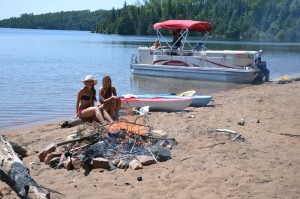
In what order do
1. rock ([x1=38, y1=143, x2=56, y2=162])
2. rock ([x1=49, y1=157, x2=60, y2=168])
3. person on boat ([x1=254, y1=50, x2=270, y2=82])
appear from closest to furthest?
rock ([x1=49, y1=157, x2=60, y2=168])
rock ([x1=38, y1=143, x2=56, y2=162])
person on boat ([x1=254, y1=50, x2=270, y2=82])

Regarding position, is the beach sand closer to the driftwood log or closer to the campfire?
the campfire

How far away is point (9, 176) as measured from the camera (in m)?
4.46

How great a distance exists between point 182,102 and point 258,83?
9.56 metres

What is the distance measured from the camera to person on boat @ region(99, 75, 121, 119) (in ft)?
27.1

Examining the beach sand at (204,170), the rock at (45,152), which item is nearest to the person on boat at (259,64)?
the beach sand at (204,170)

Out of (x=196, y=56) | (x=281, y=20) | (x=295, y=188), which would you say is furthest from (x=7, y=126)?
(x=281, y=20)

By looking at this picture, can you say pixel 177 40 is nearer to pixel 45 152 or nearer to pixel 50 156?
pixel 45 152

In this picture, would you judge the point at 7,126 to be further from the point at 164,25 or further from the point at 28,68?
the point at 28,68

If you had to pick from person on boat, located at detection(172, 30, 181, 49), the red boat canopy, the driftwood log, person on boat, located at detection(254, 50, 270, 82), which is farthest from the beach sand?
person on boat, located at detection(172, 30, 181, 49)

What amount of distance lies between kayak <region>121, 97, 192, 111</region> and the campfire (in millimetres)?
3733

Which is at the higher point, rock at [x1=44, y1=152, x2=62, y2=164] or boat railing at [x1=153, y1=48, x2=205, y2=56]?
boat railing at [x1=153, y1=48, x2=205, y2=56]

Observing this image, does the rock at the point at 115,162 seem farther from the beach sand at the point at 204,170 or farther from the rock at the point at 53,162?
the rock at the point at 53,162

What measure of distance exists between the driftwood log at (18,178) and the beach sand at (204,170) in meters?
0.55

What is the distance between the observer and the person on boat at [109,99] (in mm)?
8258
